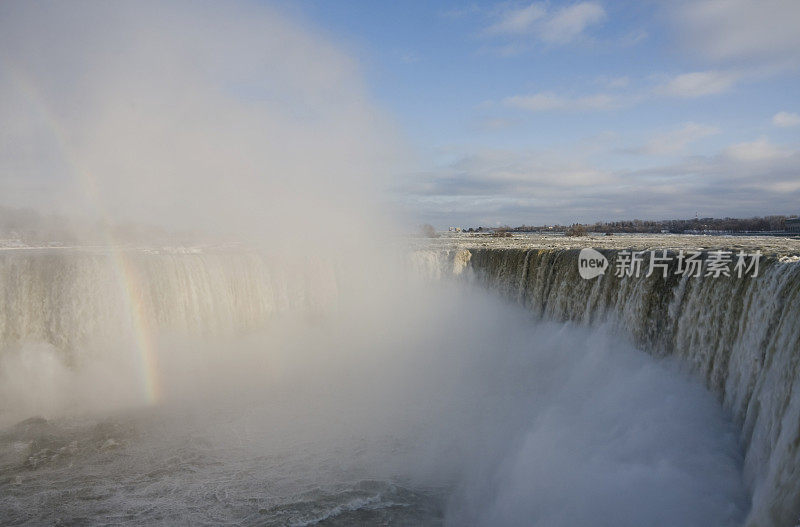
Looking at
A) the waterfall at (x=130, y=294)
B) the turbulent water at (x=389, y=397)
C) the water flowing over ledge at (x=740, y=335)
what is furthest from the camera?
the waterfall at (x=130, y=294)

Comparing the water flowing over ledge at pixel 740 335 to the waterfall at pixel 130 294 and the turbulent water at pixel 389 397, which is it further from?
the waterfall at pixel 130 294

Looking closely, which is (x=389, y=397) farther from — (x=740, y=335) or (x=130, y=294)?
(x=130, y=294)

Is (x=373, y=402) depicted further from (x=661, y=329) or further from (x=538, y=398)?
(x=661, y=329)

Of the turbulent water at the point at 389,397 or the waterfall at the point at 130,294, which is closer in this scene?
the turbulent water at the point at 389,397

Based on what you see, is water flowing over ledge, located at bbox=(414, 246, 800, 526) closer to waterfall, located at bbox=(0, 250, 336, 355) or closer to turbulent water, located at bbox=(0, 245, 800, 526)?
turbulent water, located at bbox=(0, 245, 800, 526)

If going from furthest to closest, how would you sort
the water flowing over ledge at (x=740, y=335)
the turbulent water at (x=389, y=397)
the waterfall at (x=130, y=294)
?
the waterfall at (x=130, y=294), the turbulent water at (x=389, y=397), the water flowing over ledge at (x=740, y=335)

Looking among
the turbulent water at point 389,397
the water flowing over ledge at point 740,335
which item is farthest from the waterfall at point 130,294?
the water flowing over ledge at point 740,335

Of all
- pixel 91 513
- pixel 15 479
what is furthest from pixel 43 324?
pixel 91 513
